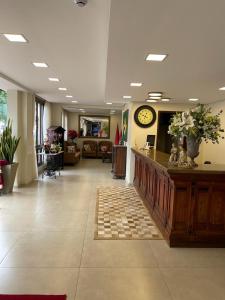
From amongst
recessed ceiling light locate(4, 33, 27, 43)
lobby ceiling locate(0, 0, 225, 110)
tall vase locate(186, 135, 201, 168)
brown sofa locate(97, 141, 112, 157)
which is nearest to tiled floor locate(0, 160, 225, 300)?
tall vase locate(186, 135, 201, 168)

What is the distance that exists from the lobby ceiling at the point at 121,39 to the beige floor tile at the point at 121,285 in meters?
2.40

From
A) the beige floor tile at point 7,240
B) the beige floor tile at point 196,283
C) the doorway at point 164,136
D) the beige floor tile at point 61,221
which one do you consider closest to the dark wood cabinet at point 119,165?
the doorway at point 164,136

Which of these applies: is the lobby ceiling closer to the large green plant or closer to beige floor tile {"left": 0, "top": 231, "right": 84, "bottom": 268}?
the large green plant

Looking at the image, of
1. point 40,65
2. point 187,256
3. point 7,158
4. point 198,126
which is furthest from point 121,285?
point 7,158

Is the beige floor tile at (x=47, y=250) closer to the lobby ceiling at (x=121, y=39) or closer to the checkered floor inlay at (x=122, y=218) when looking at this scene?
the checkered floor inlay at (x=122, y=218)

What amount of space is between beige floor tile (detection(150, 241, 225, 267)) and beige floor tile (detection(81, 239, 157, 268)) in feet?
0.37

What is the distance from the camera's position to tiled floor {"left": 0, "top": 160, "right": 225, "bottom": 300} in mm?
2229

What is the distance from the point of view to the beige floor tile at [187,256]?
275cm

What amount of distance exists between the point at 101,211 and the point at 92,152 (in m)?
8.33

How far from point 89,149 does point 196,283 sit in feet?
34.8

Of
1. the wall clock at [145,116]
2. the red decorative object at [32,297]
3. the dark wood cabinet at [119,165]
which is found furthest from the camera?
the dark wood cabinet at [119,165]

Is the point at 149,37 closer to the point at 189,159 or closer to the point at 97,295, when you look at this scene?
the point at 189,159

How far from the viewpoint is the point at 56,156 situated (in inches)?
322

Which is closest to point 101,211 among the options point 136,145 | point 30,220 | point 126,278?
point 30,220
